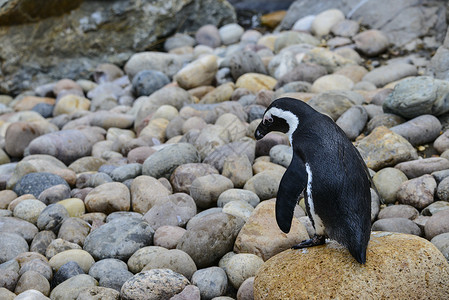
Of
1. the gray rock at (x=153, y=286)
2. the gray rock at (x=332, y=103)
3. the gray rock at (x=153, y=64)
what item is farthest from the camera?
the gray rock at (x=153, y=64)

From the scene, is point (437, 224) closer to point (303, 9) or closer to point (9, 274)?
point (9, 274)

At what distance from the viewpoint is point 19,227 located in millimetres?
4305

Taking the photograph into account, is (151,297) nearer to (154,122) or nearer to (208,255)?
(208,255)

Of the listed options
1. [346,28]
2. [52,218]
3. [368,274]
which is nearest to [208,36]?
[346,28]

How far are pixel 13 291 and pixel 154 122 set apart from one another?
10.5 ft

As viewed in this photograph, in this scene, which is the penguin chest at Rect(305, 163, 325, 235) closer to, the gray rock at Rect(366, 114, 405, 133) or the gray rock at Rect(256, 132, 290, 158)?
the gray rock at Rect(256, 132, 290, 158)

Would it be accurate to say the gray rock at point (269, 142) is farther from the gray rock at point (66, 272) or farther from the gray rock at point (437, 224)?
the gray rock at point (66, 272)

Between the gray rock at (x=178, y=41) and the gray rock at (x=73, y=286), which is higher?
the gray rock at (x=73, y=286)

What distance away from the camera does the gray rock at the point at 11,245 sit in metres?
3.98

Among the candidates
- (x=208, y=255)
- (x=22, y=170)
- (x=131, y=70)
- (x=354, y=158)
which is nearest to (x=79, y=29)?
(x=131, y=70)

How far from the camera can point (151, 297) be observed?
127 inches

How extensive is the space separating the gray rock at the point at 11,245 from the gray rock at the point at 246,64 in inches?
172

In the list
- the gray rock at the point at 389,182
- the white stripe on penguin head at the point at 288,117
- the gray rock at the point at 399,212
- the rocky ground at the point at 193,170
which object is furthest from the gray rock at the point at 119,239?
the gray rock at the point at 389,182

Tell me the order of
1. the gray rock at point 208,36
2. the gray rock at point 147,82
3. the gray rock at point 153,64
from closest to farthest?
the gray rock at point 147,82 < the gray rock at point 153,64 < the gray rock at point 208,36
